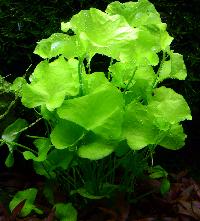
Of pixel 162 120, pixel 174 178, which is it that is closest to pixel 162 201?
pixel 174 178

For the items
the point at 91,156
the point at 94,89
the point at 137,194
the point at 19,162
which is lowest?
the point at 19,162

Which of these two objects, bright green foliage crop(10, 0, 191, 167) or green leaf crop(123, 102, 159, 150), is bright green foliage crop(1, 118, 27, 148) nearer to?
bright green foliage crop(10, 0, 191, 167)

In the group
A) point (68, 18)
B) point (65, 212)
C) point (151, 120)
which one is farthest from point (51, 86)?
point (68, 18)

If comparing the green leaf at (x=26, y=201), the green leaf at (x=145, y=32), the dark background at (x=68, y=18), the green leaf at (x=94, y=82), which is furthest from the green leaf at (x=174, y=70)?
the green leaf at (x=26, y=201)

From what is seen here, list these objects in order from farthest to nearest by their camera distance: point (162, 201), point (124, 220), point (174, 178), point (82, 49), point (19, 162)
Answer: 1. point (19, 162)
2. point (174, 178)
3. point (162, 201)
4. point (124, 220)
5. point (82, 49)

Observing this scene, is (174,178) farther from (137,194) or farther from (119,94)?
(119,94)

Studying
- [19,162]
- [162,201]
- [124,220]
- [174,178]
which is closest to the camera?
[124,220]
